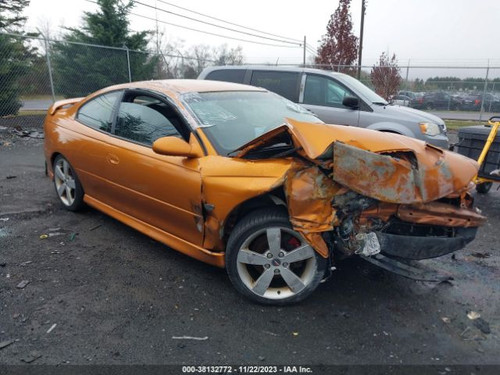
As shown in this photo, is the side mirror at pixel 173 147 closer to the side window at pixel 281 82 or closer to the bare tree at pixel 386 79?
the side window at pixel 281 82

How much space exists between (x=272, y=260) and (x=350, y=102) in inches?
191

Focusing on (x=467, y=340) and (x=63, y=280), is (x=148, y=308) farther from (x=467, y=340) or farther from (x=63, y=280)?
(x=467, y=340)

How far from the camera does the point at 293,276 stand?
291 cm

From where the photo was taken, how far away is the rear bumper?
9.00 ft

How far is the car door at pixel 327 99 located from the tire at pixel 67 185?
14.7ft

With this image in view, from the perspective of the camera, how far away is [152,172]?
342cm

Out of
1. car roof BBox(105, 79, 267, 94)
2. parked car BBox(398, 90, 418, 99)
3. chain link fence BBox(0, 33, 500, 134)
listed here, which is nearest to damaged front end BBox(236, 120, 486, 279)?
car roof BBox(105, 79, 267, 94)

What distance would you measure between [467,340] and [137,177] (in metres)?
2.80

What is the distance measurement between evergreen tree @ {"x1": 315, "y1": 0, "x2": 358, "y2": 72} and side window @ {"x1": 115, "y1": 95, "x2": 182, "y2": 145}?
15.1m

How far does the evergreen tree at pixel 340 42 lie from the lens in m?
17.7

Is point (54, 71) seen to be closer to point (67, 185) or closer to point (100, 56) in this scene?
point (100, 56)

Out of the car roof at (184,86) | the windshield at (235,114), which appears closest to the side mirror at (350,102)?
the windshield at (235,114)

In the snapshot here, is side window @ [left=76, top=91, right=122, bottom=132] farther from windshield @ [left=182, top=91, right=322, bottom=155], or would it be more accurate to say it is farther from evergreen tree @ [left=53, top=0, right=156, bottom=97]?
evergreen tree @ [left=53, top=0, right=156, bottom=97]

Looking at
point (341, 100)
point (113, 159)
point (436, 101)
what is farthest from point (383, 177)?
point (436, 101)
